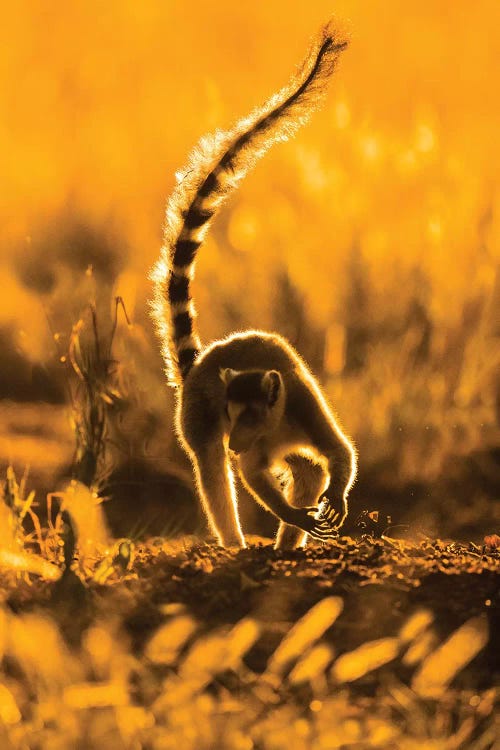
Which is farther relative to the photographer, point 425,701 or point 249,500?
point 249,500

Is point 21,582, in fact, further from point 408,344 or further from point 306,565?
point 408,344

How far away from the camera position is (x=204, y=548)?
382 cm

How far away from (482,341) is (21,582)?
3.20m

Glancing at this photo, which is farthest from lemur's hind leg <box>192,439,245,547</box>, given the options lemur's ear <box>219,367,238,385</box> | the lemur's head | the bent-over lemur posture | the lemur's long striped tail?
the lemur's long striped tail

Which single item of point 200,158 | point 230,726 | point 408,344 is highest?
point 200,158

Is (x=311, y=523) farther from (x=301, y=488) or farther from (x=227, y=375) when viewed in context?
(x=227, y=375)

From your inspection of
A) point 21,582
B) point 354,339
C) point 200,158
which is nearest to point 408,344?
point 354,339

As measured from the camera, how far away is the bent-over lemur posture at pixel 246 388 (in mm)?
4027

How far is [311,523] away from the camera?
3889mm

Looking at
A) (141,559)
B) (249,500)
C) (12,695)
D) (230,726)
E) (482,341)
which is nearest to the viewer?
(230,726)

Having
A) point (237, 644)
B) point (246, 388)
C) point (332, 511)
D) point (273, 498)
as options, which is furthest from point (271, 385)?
point (237, 644)

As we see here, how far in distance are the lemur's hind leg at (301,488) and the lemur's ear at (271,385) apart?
38 centimetres

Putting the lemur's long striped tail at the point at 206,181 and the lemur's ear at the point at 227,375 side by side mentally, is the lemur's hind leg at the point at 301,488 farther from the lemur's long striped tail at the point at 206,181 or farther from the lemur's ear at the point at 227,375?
the lemur's long striped tail at the point at 206,181

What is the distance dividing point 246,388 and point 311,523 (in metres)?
0.57
